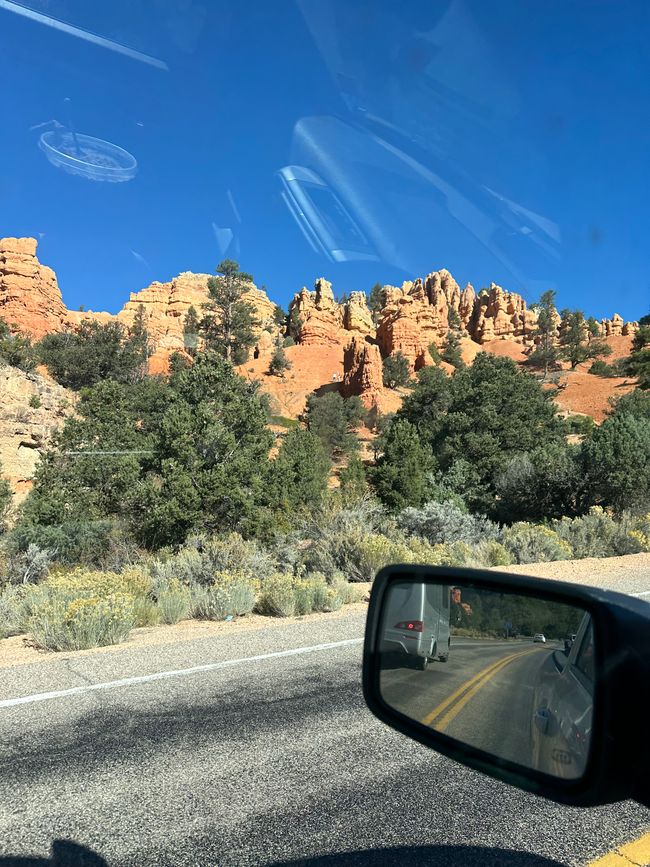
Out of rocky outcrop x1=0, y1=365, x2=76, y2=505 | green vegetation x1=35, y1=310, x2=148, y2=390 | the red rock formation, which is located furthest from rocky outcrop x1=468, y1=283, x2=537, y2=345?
rocky outcrop x1=0, y1=365, x2=76, y2=505

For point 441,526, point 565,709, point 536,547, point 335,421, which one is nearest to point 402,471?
point 441,526

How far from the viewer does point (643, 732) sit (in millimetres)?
1035

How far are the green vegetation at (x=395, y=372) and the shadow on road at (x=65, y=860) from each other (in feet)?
220

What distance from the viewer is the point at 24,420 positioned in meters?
31.8

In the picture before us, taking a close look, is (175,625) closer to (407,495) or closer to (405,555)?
(405,555)

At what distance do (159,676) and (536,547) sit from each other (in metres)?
12.5

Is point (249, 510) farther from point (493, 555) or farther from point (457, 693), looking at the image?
point (457, 693)

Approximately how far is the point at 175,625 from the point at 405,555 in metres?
6.05

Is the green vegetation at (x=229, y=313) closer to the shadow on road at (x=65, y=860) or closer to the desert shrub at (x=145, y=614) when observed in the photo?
the desert shrub at (x=145, y=614)

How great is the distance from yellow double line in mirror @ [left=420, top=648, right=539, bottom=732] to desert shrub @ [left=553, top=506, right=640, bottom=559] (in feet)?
54.4

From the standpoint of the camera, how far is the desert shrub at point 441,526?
20672mm

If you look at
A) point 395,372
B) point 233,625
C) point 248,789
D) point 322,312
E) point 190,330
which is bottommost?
point 233,625

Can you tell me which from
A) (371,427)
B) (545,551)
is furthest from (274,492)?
(371,427)

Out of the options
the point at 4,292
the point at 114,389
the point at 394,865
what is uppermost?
the point at 4,292
